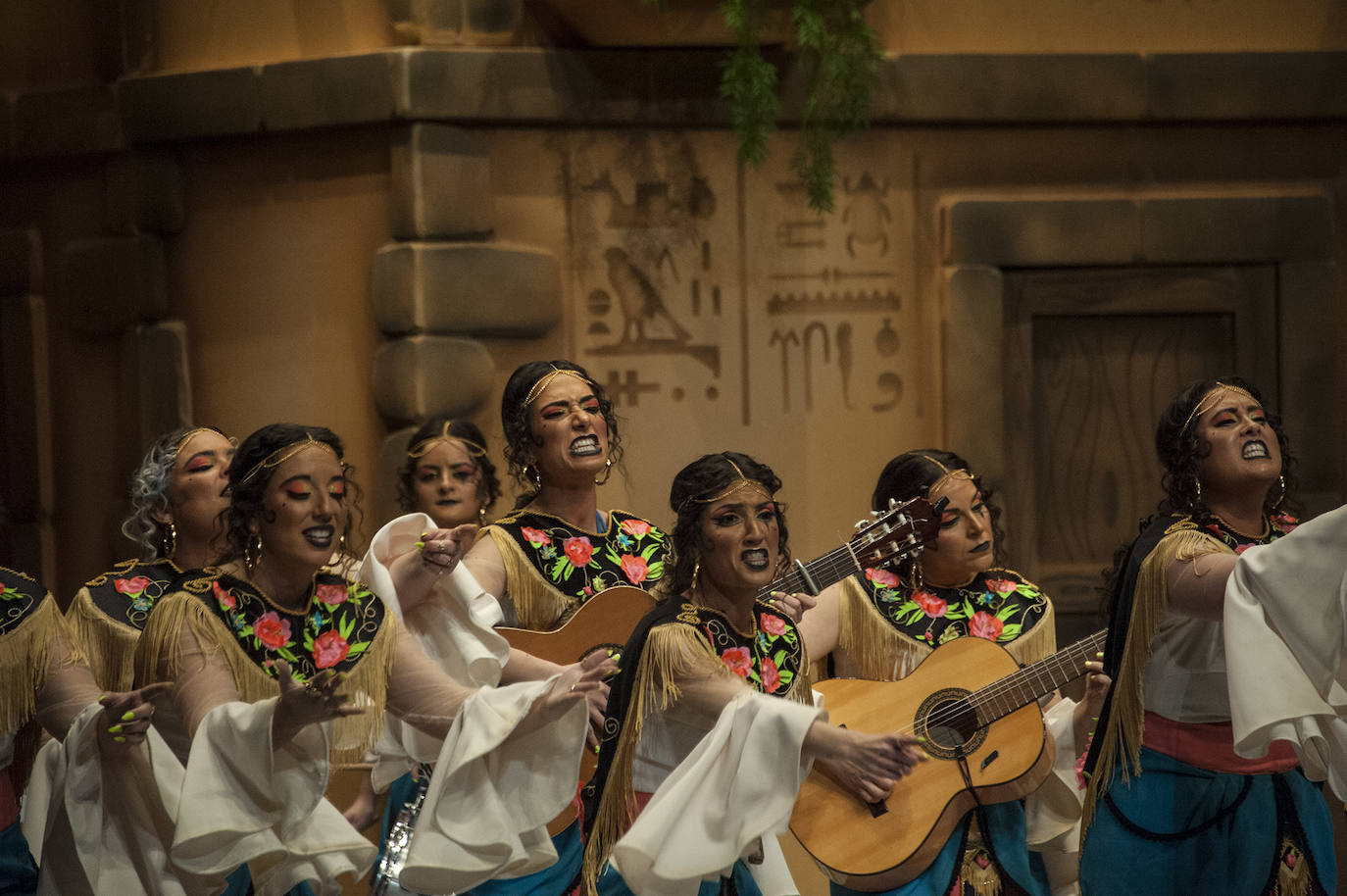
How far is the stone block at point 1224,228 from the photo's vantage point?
6.25 meters

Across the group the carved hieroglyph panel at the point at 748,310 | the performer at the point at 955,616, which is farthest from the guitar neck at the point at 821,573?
the carved hieroglyph panel at the point at 748,310

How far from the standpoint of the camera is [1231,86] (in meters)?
6.26

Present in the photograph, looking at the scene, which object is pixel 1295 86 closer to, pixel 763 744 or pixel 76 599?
pixel 763 744

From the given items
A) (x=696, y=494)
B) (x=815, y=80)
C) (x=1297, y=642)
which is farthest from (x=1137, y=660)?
(x=815, y=80)

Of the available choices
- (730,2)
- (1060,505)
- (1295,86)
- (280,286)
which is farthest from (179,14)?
(1295,86)

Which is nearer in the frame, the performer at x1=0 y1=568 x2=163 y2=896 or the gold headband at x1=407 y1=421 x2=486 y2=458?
the performer at x1=0 y1=568 x2=163 y2=896

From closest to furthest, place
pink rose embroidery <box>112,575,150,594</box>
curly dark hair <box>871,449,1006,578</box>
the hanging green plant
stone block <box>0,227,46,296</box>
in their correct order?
1. pink rose embroidery <box>112,575,150,594</box>
2. curly dark hair <box>871,449,1006,578</box>
3. the hanging green plant
4. stone block <box>0,227,46,296</box>

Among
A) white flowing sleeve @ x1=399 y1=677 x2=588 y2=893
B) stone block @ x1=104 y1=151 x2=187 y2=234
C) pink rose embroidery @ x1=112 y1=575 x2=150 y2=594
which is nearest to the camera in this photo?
white flowing sleeve @ x1=399 y1=677 x2=588 y2=893

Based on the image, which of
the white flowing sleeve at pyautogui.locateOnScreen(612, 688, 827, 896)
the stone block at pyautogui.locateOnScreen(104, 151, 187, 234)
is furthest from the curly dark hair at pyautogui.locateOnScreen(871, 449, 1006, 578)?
the stone block at pyautogui.locateOnScreen(104, 151, 187, 234)

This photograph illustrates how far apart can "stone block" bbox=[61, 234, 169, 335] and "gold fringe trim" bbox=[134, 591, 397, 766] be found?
3021 mm

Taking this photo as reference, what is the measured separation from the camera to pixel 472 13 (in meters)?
5.87

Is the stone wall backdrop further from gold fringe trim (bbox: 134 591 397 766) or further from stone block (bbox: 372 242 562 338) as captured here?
gold fringe trim (bbox: 134 591 397 766)

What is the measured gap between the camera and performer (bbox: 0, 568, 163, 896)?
3418mm

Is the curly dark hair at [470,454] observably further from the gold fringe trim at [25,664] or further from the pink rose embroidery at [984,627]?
the gold fringe trim at [25,664]
